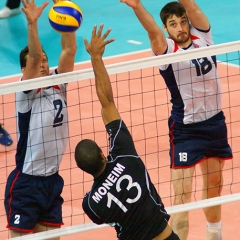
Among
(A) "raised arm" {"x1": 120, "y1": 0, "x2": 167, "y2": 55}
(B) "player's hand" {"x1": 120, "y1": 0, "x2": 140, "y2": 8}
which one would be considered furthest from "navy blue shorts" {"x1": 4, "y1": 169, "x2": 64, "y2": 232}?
(B) "player's hand" {"x1": 120, "y1": 0, "x2": 140, "y2": 8}

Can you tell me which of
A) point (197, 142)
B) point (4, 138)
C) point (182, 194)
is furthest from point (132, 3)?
point (4, 138)

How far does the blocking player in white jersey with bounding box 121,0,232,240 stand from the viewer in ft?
26.2

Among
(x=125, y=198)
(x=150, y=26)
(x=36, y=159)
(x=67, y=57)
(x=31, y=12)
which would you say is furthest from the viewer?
(x=150, y=26)

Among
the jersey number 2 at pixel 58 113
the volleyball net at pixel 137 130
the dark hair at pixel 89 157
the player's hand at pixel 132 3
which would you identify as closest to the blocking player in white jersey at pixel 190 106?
the volleyball net at pixel 137 130

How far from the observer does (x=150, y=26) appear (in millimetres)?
7805

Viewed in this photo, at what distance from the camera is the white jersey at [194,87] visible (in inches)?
316

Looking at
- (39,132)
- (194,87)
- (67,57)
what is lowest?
(39,132)

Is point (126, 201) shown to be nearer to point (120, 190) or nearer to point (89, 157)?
point (120, 190)

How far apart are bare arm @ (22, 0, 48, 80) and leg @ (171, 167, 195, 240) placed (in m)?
1.97

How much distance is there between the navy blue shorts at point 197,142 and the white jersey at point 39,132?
1418 mm

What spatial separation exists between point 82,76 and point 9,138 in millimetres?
3920

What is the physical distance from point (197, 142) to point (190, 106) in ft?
1.33

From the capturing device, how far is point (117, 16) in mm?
16203

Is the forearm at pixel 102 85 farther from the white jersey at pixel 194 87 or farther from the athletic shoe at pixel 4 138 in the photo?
the athletic shoe at pixel 4 138
